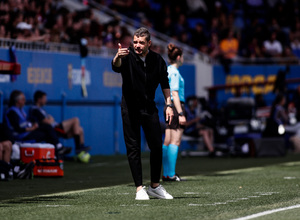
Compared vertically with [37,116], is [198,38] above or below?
above

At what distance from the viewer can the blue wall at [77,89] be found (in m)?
18.4

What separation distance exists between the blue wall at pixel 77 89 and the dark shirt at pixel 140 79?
8.60 metres

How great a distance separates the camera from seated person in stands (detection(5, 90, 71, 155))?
15844 mm

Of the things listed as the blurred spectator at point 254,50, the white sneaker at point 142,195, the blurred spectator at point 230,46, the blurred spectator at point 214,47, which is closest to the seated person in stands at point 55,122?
the white sneaker at point 142,195

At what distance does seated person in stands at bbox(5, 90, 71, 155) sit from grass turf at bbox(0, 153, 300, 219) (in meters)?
0.90

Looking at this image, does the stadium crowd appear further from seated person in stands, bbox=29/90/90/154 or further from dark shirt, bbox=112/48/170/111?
dark shirt, bbox=112/48/170/111

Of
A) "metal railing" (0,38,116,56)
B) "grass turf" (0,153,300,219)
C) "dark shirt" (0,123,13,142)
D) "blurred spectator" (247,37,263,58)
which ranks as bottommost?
"grass turf" (0,153,300,219)


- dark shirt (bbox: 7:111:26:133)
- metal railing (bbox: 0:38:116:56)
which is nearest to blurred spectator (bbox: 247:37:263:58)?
metal railing (bbox: 0:38:116:56)

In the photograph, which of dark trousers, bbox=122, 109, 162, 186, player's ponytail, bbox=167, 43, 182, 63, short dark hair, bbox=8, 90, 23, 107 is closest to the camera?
dark trousers, bbox=122, 109, 162, 186

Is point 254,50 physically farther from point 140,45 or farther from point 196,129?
point 140,45

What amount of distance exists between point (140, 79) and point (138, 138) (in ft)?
2.20

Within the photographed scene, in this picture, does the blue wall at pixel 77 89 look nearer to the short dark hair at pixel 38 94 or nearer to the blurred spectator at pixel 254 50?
the short dark hair at pixel 38 94

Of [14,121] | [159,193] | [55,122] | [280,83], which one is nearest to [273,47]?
[280,83]

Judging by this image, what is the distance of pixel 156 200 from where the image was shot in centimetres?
913
